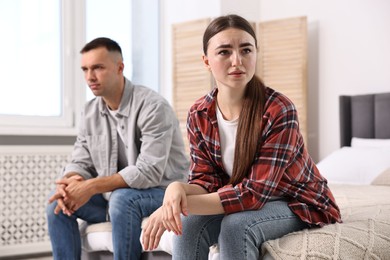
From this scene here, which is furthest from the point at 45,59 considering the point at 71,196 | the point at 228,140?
the point at 228,140

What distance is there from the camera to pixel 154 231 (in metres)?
1.67

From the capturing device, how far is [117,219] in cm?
223

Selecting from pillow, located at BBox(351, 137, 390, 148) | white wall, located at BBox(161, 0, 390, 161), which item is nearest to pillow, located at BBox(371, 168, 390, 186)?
pillow, located at BBox(351, 137, 390, 148)

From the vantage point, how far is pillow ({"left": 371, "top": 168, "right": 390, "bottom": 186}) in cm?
324

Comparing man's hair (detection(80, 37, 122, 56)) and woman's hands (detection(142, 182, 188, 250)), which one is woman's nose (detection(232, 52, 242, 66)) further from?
man's hair (detection(80, 37, 122, 56))

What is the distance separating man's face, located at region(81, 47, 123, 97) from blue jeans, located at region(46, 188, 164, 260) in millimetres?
468

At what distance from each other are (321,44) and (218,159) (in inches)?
107

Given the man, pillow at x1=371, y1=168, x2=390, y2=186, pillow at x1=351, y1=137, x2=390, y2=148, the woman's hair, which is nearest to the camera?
the woman's hair

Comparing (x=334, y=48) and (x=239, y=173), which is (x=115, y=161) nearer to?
(x=239, y=173)

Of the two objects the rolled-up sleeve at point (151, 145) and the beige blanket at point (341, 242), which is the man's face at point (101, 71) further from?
the beige blanket at point (341, 242)

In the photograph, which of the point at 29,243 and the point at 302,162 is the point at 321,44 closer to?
the point at 29,243

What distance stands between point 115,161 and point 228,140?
2.95 ft

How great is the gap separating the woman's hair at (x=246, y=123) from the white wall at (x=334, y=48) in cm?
245

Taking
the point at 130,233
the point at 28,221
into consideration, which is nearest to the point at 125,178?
the point at 130,233
